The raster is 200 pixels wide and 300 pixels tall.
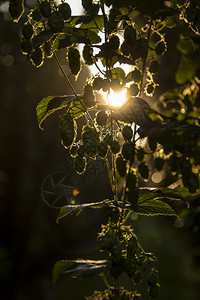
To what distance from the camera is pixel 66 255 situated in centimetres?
800

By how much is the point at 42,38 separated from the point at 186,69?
0.46 metres

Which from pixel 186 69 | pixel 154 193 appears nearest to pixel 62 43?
pixel 186 69

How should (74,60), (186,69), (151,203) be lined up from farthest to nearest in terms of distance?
(151,203) → (74,60) → (186,69)

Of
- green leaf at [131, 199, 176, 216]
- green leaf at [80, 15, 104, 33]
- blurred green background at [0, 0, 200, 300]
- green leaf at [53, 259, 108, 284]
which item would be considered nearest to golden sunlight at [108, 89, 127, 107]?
green leaf at [80, 15, 104, 33]

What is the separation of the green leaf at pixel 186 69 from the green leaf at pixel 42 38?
1.39ft

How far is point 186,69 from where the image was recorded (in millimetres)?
729

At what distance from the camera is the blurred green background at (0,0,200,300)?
6.81 meters

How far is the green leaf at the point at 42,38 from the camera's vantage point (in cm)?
93

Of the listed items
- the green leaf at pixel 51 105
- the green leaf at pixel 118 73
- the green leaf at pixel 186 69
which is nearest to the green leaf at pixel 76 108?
the green leaf at pixel 51 105

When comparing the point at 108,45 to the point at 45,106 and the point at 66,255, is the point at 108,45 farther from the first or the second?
the point at 66,255

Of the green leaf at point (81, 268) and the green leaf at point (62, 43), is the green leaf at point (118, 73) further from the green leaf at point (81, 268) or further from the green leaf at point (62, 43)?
the green leaf at point (81, 268)

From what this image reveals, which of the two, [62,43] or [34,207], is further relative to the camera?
[34,207]

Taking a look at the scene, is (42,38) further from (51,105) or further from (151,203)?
(151,203)

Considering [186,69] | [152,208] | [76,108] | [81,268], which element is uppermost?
[76,108]
